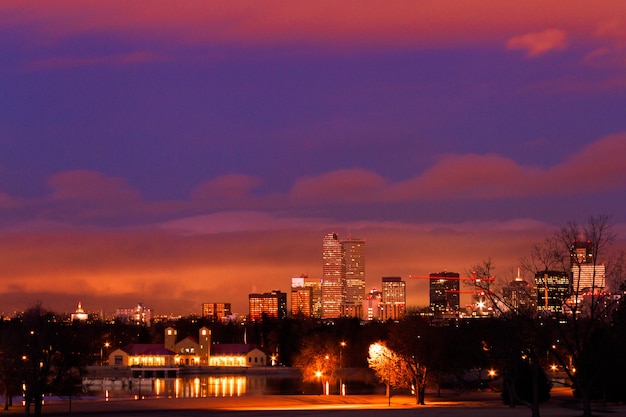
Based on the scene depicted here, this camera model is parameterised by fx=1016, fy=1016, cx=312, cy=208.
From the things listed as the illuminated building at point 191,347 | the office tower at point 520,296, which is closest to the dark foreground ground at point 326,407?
the office tower at point 520,296

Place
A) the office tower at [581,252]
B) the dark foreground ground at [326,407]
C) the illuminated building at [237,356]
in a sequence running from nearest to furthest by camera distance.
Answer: the office tower at [581,252] < the dark foreground ground at [326,407] < the illuminated building at [237,356]

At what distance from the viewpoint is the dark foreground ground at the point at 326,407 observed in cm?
6725

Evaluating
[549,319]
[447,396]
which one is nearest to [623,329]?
[549,319]

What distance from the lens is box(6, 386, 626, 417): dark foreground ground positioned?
221 feet

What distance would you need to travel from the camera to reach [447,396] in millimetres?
95062

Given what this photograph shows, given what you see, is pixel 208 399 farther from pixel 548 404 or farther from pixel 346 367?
pixel 346 367

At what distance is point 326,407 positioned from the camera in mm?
77812

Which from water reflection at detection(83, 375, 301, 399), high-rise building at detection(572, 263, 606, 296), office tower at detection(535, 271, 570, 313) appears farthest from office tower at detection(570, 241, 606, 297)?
A: water reflection at detection(83, 375, 301, 399)

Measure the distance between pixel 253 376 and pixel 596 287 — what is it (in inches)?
4308

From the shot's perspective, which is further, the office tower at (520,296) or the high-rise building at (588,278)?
the office tower at (520,296)

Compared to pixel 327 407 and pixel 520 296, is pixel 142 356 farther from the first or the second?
pixel 520 296

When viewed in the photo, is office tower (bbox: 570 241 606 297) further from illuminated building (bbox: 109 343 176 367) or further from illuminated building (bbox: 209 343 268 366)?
illuminated building (bbox: 209 343 268 366)

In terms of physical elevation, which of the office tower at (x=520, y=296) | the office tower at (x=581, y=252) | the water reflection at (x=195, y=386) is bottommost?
the water reflection at (x=195, y=386)

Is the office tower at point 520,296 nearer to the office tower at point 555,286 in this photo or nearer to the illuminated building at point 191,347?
the office tower at point 555,286
